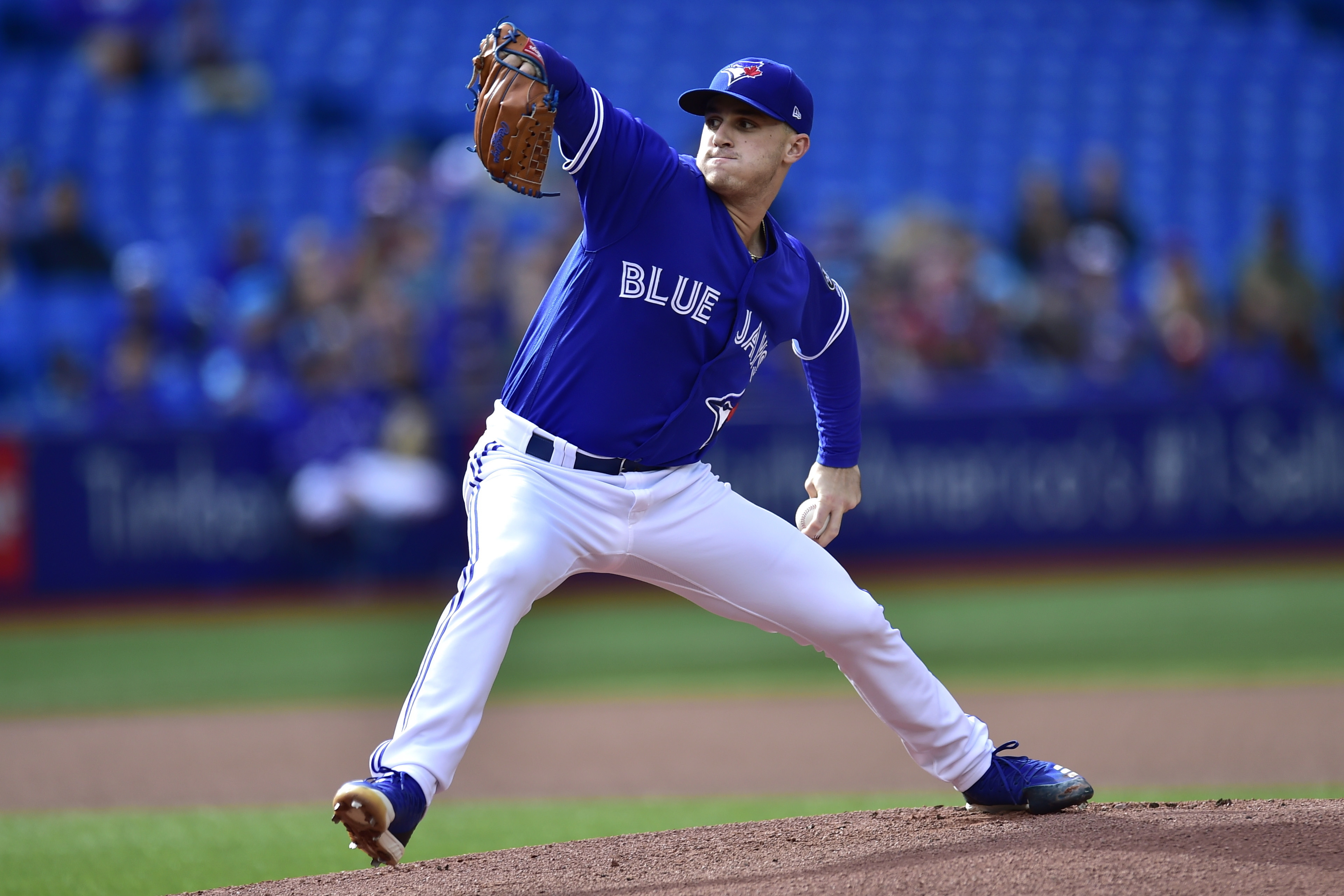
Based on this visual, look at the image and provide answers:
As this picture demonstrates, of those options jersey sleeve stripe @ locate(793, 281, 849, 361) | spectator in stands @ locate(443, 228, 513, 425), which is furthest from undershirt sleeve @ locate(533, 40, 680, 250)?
spectator in stands @ locate(443, 228, 513, 425)

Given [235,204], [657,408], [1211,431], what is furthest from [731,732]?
[235,204]

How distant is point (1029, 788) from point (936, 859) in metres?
0.53

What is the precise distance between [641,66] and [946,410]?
6002mm

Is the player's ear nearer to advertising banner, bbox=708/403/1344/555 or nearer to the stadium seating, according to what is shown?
advertising banner, bbox=708/403/1344/555

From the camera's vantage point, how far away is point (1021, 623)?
9.04 metres

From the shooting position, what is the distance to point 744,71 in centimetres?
336

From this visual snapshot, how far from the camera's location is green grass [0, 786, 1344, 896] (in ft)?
13.6

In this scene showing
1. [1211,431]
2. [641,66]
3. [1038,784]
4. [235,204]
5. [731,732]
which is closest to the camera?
[1038,784]

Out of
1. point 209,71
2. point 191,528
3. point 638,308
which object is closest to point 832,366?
point 638,308

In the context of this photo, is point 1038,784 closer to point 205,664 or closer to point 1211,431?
point 205,664

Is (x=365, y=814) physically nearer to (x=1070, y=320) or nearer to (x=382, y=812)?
(x=382, y=812)

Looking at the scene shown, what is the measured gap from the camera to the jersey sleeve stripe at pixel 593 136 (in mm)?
3156

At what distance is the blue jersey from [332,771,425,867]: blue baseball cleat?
0.85 meters

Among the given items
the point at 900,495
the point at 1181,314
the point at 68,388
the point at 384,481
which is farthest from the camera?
the point at 1181,314
